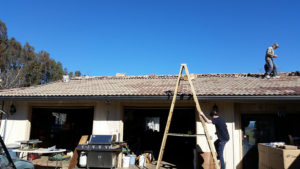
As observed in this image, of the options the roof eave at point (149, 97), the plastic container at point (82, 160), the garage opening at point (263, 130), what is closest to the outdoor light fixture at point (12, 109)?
the roof eave at point (149, 97)

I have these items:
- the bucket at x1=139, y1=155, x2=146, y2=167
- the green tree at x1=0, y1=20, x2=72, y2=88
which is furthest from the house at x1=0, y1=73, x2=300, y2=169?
the green tree at x1=0, y1=20, x2=72, y2=88

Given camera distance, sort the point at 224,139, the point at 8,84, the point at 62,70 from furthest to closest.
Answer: the point at 62,70, the point at 8,84, the point at 224,139

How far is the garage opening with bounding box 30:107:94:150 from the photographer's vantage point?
11.0 meters

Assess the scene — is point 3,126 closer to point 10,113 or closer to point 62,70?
point 10,113

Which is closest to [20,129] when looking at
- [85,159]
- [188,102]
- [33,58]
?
[85,159]

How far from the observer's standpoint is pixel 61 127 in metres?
13.4

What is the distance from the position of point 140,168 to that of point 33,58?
2329cm

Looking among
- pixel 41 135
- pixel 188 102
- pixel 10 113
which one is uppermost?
pixel 188 102

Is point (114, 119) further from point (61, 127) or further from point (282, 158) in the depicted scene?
point (61, 127)

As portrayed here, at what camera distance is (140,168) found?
7.84m

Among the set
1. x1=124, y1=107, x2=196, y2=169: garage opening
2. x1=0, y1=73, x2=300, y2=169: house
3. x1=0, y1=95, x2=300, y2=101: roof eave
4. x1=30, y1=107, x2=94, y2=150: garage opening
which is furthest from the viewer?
x1=124, y1=107, x2=196, y2=169: garage opening

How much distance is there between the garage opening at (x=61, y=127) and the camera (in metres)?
11.0

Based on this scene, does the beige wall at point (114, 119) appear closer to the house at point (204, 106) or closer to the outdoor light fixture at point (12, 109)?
the house at point (204, 106)

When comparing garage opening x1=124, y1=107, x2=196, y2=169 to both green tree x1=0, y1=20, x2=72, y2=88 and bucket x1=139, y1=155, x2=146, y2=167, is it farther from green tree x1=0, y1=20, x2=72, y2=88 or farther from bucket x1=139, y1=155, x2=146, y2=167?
green tree x1=0, y1=20, x2=72, y2=88
